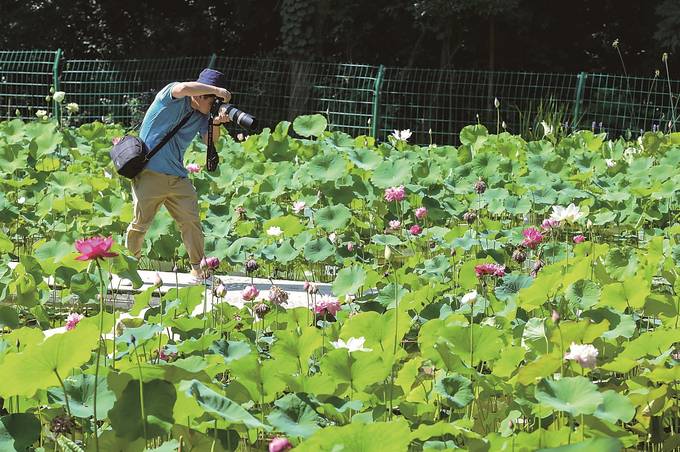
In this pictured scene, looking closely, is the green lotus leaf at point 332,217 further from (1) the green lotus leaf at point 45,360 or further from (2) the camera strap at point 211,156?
(1) the green lotus leaf at point 45,360

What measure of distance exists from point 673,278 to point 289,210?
2653mm

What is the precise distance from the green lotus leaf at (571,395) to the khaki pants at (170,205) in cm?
263

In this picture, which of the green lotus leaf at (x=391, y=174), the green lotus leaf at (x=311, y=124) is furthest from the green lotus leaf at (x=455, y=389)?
the green lotus leaf at (x=311, y=124)

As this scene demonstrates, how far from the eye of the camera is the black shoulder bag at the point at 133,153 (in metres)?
4.27

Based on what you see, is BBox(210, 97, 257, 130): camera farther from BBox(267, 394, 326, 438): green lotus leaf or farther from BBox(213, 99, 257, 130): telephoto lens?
BBox(267, 394, 326, 438): green lotus leaf

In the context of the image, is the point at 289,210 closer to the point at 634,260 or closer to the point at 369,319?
the point at 634,260

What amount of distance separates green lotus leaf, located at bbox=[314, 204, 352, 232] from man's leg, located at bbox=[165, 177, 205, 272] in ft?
1.68

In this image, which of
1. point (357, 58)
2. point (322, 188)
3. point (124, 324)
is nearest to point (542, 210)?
point (322, 188)

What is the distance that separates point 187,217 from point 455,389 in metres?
2.32

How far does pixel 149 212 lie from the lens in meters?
4.44

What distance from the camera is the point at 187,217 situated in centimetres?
441

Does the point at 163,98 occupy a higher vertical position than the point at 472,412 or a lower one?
higher

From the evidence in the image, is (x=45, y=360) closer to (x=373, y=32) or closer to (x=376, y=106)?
(x=376, y=106)

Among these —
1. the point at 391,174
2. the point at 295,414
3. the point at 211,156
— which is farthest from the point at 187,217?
the point at 295,414
